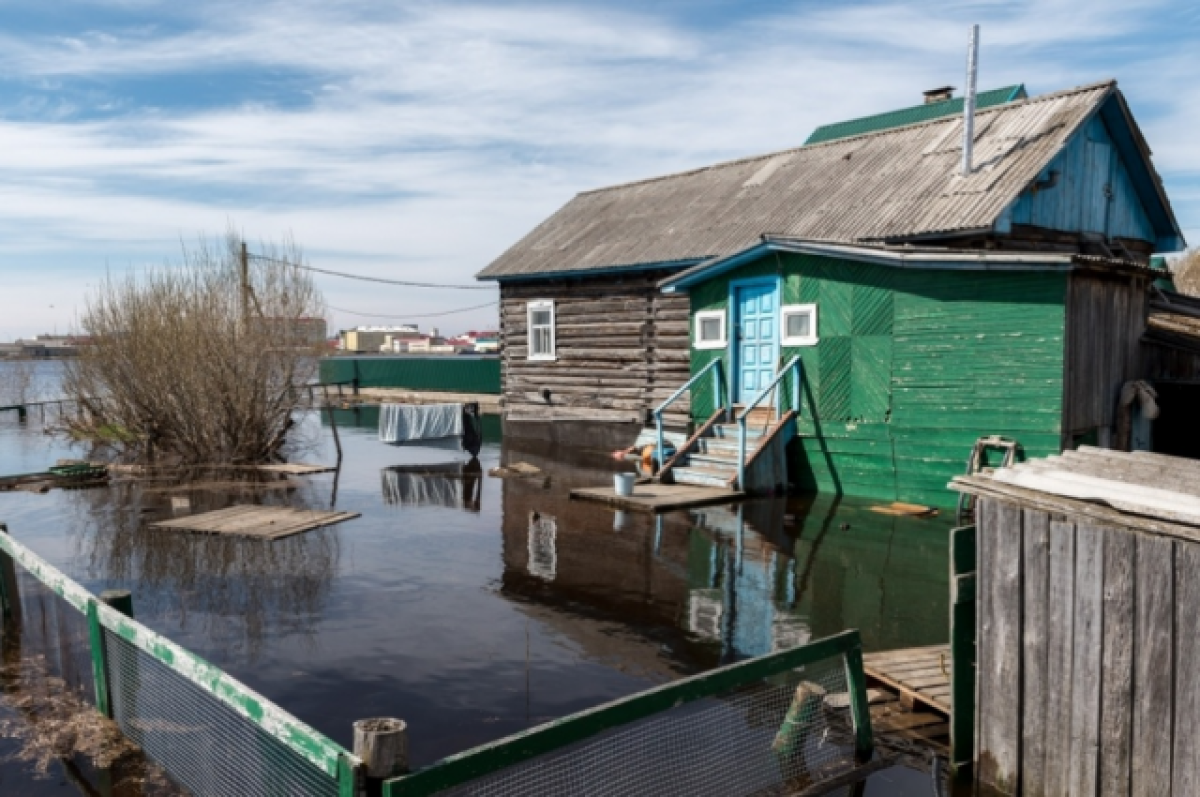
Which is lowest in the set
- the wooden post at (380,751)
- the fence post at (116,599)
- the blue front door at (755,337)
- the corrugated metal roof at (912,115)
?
the fence post at (116,599)

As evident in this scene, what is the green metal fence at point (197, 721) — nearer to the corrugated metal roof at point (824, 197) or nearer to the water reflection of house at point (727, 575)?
the water reflection of house at point (727, 575)

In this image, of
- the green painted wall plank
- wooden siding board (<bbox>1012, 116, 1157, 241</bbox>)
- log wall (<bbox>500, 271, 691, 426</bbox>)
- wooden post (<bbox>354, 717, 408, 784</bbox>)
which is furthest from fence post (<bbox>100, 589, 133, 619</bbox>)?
log wall (<bbox>500, 271, 691, 426</bbox>)

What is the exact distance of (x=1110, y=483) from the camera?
16.2ft

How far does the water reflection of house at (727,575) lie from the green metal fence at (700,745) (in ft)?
5.31

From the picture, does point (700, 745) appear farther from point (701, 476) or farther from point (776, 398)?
point (776, 398)

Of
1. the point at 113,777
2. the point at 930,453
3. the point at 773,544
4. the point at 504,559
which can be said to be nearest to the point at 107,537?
the point at 504,559

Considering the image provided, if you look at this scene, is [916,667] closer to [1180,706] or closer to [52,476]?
[1180,706]

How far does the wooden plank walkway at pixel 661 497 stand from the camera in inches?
540

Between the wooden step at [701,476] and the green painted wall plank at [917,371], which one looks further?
the wooden step at [701,476]

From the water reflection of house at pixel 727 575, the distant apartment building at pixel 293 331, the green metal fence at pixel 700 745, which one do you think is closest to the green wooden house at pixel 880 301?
the water reflection of house at pixel 727 575

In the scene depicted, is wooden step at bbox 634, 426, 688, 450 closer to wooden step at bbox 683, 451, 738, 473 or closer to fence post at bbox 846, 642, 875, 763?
wooden step at bbox 683, 451, 738, 473

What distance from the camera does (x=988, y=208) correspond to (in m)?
14.7

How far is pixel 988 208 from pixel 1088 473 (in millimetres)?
10573

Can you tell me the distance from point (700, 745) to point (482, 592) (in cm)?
467
